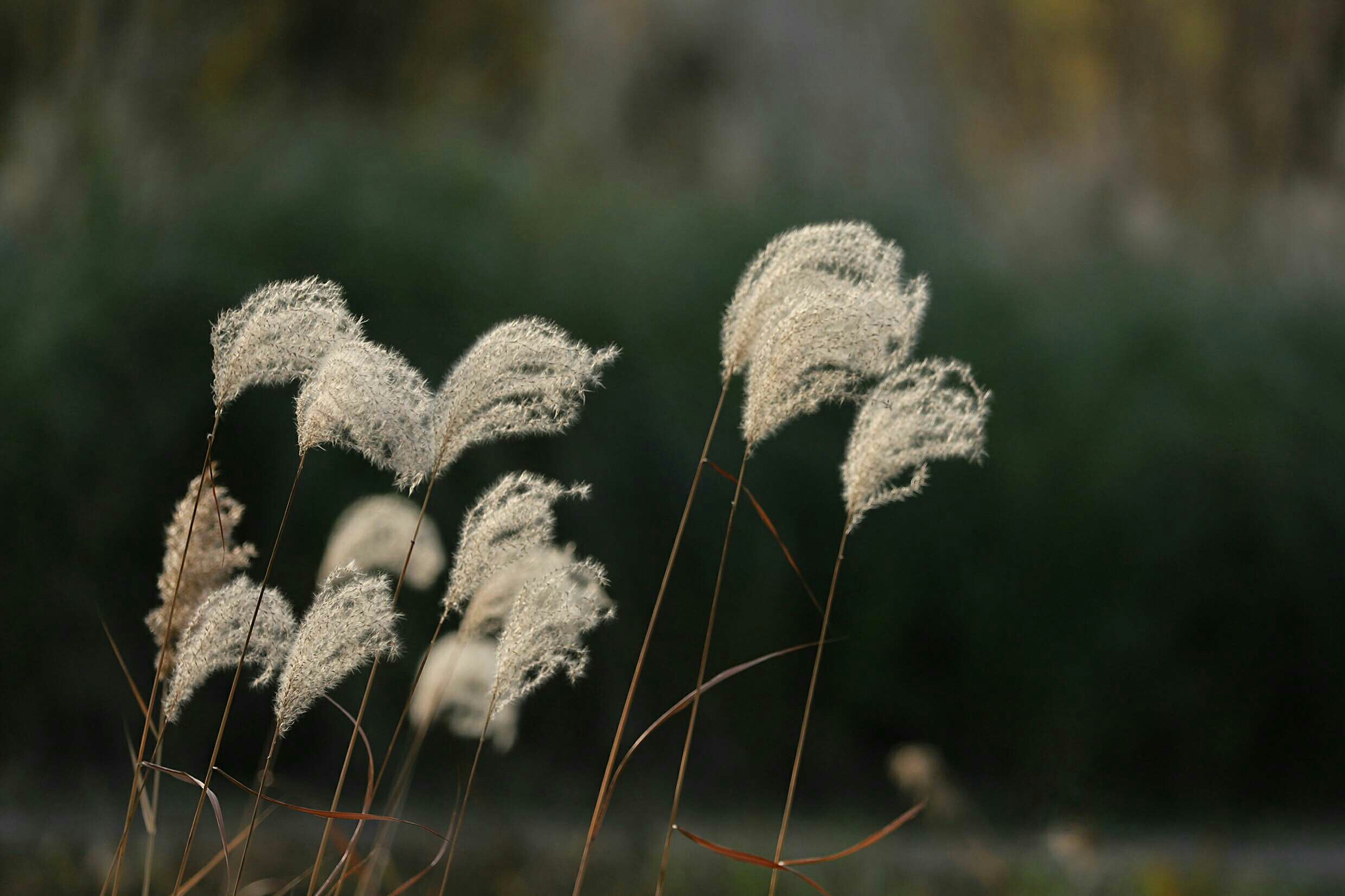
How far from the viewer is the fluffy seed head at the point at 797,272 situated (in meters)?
1.17

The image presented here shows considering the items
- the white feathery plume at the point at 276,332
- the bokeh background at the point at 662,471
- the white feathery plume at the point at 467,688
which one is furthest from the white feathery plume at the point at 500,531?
the bokeh background at the point at 662,471

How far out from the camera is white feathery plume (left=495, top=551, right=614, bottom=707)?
1.16 m

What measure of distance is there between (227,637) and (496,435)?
1.14ft

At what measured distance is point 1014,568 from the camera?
412cm

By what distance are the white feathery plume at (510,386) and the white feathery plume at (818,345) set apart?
151 mm

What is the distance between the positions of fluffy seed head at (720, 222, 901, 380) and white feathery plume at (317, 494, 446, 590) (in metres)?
0.55

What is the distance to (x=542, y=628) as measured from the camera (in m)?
1.17

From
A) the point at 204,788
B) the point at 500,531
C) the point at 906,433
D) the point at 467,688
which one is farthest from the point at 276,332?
the point at 467,688

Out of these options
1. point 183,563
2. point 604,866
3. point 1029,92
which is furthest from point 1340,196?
point 183,563

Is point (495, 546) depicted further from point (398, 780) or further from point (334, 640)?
point (398, 780)

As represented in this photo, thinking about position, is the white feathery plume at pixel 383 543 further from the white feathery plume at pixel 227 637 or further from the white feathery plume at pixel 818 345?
the white feathery plume at pixel 818 345

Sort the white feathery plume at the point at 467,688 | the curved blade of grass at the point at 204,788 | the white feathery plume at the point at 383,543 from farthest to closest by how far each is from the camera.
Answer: the white feathery plume at the point at 467,688
the white feathery plume at the point at 383,543
the curved blade of grass at the point at 204,788

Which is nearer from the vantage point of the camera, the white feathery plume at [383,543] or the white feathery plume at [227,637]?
the white feathery plume at [227,637]

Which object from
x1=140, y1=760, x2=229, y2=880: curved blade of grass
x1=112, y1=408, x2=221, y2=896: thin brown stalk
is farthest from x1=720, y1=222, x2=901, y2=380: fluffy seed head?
x1=140, y1=760, x2=229, y2=880: curved blade of grass
